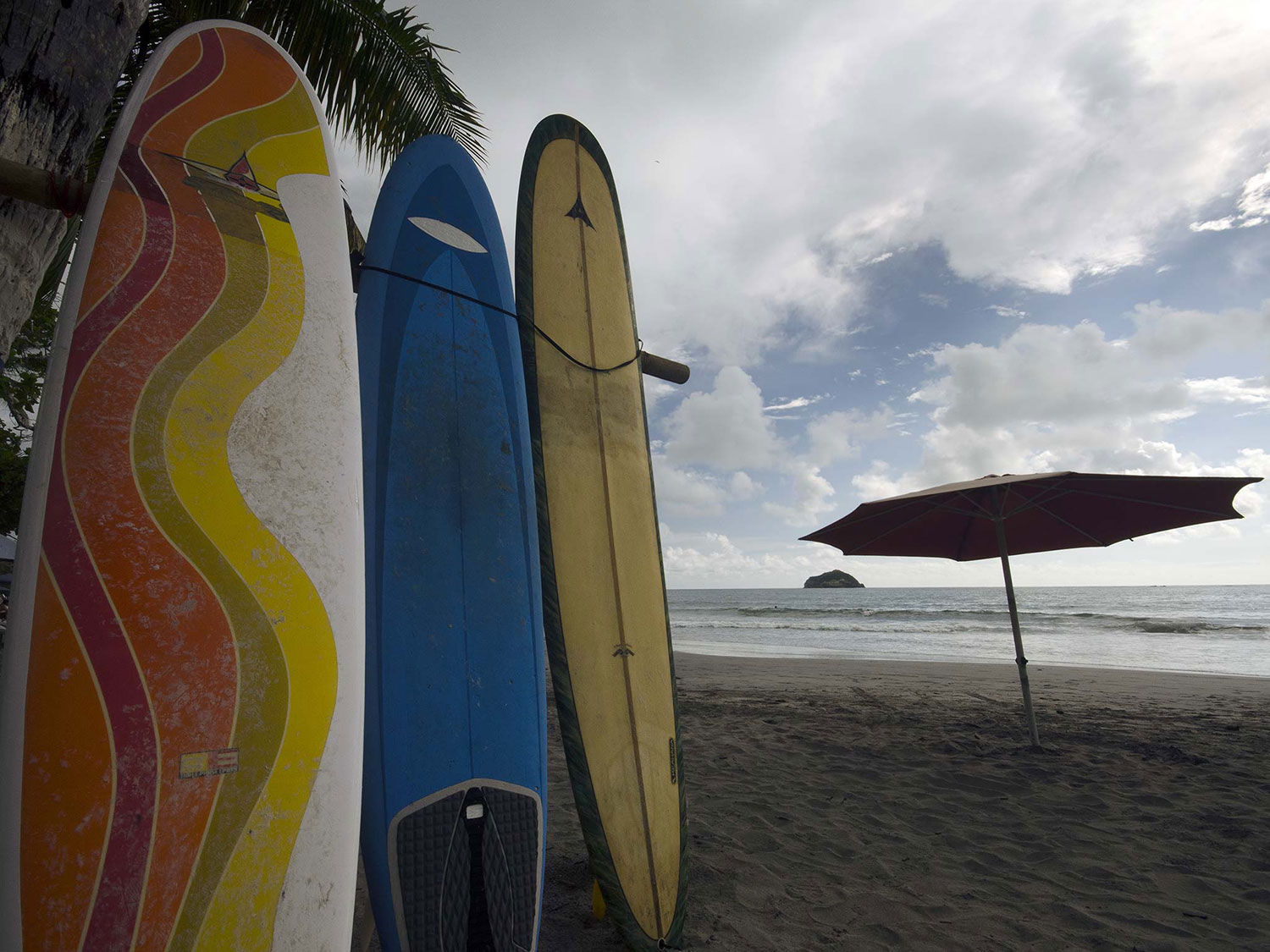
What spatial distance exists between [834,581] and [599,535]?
2990 inches

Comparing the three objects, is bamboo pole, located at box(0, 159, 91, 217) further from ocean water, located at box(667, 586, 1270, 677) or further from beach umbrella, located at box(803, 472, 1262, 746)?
ocean water, located at box(667, 586, 1270, 677)

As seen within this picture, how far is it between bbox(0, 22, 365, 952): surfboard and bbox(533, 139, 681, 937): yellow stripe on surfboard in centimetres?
81

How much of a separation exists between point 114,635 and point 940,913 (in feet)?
8.19

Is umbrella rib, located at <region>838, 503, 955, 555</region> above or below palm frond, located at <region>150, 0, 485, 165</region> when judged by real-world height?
below

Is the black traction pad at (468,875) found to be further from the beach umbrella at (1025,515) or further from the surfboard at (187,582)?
the beach umbrella at (1025,515)

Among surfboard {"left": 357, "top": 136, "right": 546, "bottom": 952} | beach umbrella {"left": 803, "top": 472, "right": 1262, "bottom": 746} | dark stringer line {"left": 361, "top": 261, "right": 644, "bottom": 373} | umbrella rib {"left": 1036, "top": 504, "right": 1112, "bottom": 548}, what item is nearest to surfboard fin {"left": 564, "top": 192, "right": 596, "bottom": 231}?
surfboard {"left": 357, "top": 136, "right": 546, "bottom": 952}

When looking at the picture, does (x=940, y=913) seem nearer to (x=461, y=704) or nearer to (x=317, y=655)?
(x=461, y=704)

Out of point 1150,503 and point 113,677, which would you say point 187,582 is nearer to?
point 113,677

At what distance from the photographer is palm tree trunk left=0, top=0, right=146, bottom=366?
1525 millimetres

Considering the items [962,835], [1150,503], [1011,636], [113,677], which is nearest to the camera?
[113,677]

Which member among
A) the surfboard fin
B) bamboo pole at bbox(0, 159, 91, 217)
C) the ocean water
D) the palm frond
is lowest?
the ocean water

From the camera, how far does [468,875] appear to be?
1650mm

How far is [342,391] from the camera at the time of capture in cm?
178

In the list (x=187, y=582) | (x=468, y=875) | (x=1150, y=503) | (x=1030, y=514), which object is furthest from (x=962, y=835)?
(x=187, y=582)
